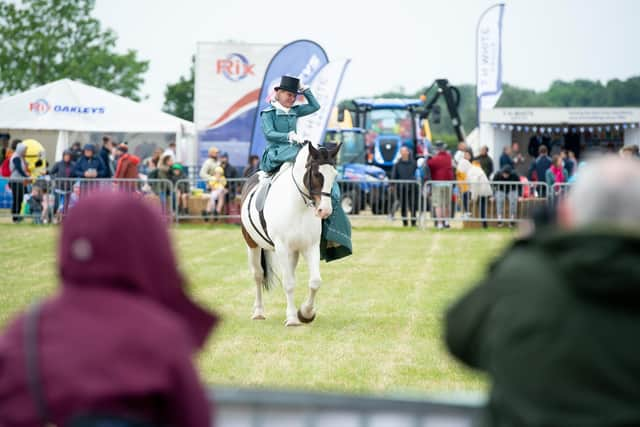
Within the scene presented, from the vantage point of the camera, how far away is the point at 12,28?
74.3 meters

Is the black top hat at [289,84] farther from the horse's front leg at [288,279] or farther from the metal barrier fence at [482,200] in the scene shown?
the metal barrier fence at [482,200]

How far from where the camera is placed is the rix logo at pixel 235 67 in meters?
30.7

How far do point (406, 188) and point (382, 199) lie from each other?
0.88 metres

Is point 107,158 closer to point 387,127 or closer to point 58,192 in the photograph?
point 58,192

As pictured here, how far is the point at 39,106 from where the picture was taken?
3164 cm

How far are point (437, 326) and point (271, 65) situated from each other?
57.2ft

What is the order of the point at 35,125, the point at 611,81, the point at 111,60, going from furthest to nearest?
the point at 611,81
the point at 111,60
the point at 35,125

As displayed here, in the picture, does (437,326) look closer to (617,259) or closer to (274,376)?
(274,376)

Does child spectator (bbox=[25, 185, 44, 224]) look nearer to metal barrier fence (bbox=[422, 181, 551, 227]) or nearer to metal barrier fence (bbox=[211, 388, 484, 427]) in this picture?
metal barrier fence (bbox=[422, 181, 551, 227])

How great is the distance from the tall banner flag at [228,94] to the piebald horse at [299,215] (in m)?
18.9

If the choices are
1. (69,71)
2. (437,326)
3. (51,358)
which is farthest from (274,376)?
Answer: (69,71)

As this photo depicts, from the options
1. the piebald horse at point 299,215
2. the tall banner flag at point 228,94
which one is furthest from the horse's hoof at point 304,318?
the tall banner flag at point 228,94

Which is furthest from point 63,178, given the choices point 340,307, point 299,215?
point 299,215

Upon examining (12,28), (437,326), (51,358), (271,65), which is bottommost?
(437,326)
